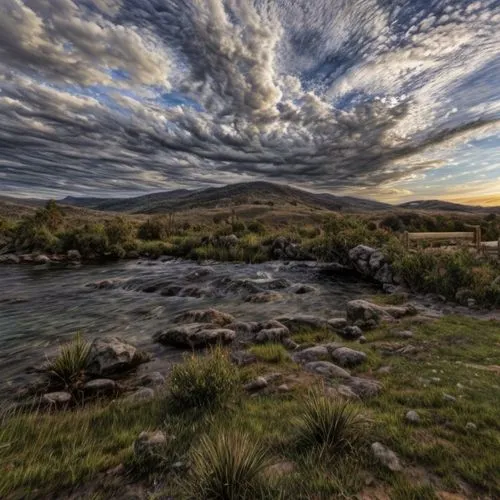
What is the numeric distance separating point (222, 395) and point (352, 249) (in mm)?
16332

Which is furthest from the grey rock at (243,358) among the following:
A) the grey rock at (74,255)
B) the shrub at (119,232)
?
the shrub at (119,232)

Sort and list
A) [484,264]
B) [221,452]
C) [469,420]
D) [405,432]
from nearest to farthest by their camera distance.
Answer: [221,452] < [405,432] < [469,420] < [484,264]

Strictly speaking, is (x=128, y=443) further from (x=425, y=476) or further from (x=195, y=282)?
(x=195, y=282)

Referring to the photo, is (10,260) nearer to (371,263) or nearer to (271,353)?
(271,353)

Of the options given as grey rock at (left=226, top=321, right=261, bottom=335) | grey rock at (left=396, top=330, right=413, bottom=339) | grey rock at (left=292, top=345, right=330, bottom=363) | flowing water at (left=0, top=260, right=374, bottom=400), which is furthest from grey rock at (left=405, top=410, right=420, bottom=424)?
grey rock at (left=226, top=321, right=261, bottom=335)

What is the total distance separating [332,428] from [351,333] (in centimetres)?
555

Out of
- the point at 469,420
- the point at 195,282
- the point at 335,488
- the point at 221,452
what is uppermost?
the point at 221,452

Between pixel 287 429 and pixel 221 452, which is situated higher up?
pixel 221 452

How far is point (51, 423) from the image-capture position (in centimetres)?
434

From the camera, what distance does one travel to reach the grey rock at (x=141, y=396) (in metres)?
5.18

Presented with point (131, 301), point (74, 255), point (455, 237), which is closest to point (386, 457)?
point (131, 301)

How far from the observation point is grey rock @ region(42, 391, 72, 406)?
Answer: 212 inches

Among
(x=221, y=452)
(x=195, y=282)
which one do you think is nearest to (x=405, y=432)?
(x=221, y=452)

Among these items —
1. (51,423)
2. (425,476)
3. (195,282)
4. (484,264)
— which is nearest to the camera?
(425,476)
